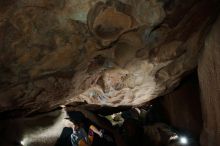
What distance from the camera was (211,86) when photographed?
179 inches

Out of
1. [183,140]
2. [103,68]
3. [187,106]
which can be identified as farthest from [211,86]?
[103,68]

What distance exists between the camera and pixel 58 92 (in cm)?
437

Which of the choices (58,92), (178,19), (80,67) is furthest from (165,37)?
(58,92)

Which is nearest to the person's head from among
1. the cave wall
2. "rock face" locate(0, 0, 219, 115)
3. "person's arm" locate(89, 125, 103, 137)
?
"person's arm" locate(89, 125, 103, 137)

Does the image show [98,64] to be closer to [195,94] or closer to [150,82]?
[150,82]

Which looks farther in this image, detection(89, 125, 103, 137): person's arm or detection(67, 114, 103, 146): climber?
detection(89, 125, 103, 137): person's arm

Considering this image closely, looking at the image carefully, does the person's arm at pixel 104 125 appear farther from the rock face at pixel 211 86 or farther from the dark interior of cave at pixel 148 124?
the rock face at pixel 211 86

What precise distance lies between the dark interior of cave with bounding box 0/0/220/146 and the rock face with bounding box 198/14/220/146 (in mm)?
17

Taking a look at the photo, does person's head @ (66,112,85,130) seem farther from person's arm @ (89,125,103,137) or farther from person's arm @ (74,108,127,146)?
person's arm @ (89,125,103,137)

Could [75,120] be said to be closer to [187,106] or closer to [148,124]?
[148,124]

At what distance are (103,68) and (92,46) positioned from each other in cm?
59

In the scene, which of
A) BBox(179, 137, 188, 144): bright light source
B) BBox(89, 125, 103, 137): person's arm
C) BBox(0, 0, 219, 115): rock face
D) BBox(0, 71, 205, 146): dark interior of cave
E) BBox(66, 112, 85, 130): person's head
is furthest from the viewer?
BBox(89, 125, 103, 137): person's arm

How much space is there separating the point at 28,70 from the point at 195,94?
11.9 feet

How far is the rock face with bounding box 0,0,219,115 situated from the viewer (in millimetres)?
3213
